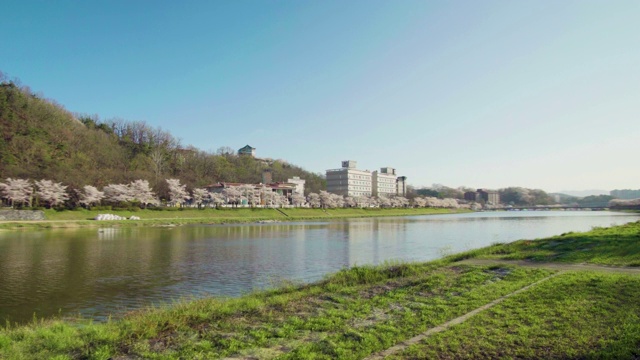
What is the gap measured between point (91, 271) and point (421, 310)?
1743 centimetres

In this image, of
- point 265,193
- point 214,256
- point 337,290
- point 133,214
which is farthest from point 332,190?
point 337,290

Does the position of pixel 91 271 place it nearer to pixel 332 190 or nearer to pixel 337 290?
pixel 337 290

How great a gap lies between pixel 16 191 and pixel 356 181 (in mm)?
133402

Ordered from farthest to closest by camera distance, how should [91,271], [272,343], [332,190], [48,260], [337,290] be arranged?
[332,190] → [48,260] → [91,271] → [337,290] → [272,343]

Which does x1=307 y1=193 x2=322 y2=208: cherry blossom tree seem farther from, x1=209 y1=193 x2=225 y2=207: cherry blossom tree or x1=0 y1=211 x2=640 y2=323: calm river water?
x1=0 y1=211 x2=640 y2=323: calm river water

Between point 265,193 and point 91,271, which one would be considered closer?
point 91,271

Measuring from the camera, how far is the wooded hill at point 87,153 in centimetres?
6812

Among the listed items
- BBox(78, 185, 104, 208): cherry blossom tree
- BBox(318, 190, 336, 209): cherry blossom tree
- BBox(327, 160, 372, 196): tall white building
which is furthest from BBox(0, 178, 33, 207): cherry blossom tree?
BBox(327, 160, 372, 196): tall white building

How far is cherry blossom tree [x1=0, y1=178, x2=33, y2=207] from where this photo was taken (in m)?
59.0

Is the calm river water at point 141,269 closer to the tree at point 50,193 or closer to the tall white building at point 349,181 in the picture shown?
the tree at point 50,193

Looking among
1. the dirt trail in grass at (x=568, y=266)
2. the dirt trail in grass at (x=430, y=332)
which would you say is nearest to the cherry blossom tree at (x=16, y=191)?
the dirt trail in grass at (x=568, y=266)

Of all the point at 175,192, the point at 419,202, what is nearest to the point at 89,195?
the point at 175,192

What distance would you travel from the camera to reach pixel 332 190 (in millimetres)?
176250

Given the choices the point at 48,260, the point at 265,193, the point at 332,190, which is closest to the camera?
the point at 48,260
